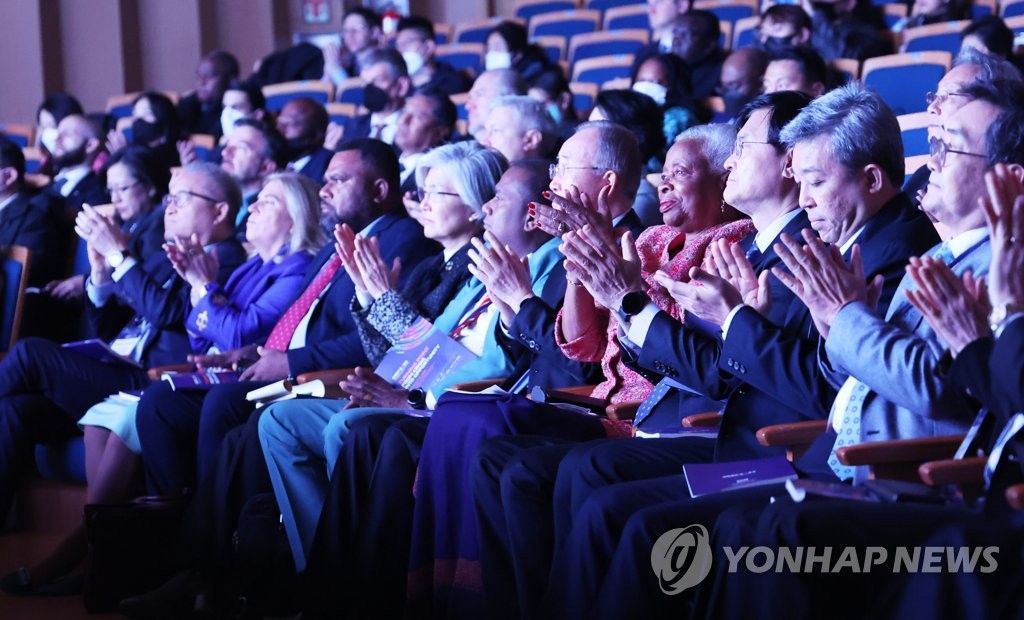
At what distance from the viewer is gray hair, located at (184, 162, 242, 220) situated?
13.8 feet

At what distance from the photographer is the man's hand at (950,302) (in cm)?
175

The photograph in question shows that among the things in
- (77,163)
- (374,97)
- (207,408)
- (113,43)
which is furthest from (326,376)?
(113,43)

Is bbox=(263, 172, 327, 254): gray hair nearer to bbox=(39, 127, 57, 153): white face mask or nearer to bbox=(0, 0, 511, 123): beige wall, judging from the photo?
bbox=(39, 127, 57, 153): white face mask

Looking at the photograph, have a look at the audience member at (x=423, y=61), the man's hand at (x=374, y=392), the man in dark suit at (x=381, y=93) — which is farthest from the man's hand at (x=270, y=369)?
the audience member at (x=423, y=61)

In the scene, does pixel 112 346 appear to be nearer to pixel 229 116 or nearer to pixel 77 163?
pixel 77 163

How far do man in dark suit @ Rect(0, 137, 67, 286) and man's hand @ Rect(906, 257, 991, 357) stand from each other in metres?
3.62

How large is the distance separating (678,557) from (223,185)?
8.63 ft

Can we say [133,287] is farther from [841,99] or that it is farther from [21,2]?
[21,2]

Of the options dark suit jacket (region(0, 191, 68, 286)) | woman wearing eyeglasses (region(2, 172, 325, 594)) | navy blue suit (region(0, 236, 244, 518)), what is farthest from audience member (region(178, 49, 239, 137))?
navy blue suit (region(0, 236, 244, 518))

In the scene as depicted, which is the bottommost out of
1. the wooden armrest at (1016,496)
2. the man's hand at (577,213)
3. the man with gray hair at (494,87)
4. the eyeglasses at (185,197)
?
the wooden armrest at (1016,496)

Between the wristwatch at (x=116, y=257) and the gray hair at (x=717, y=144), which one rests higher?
the gray hair at (x=717, y=144)

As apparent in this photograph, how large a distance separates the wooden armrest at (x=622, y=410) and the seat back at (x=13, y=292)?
2481 millimetres

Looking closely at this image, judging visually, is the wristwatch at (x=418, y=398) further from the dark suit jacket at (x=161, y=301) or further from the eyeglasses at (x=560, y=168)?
the dark suit jacket at (x=161, y=301)

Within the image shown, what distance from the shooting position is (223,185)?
166 inches
